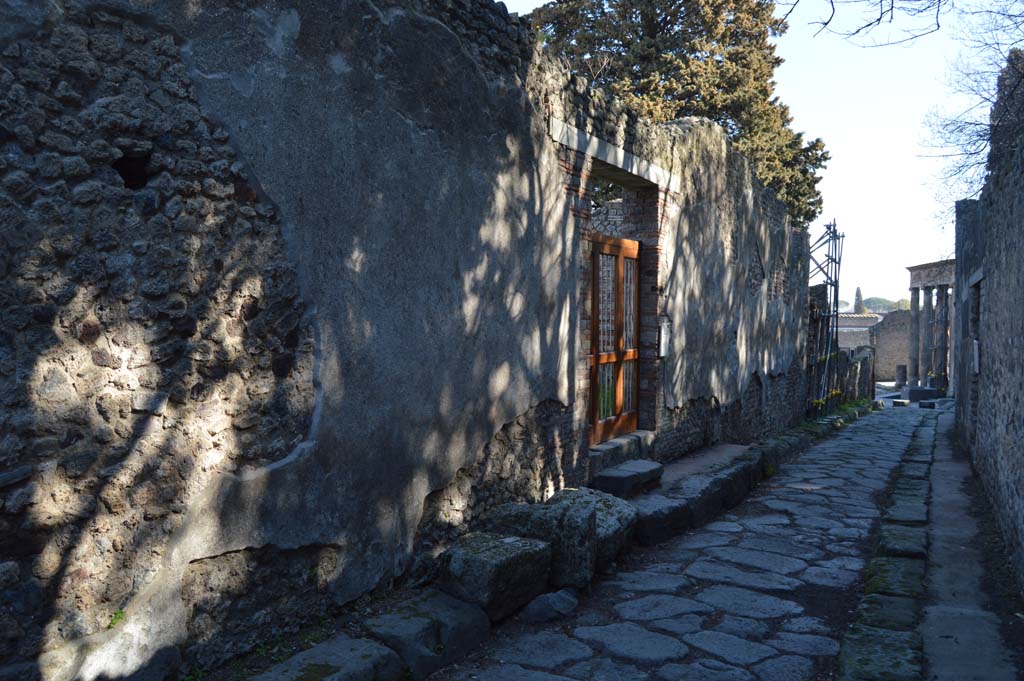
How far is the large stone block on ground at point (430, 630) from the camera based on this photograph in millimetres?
3154

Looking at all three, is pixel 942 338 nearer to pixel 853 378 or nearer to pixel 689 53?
pixel 853 378

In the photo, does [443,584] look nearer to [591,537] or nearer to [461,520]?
[461,520]

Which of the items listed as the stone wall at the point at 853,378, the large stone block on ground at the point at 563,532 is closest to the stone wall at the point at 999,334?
the large stone block on ground at the point at 563,532

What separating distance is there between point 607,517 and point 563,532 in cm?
60

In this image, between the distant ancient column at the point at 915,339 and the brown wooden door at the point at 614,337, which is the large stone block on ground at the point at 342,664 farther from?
the distant ancient column at the point at 915,339

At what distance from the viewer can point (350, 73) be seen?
11.1 feet

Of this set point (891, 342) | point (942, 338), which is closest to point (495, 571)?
point (942, 338)

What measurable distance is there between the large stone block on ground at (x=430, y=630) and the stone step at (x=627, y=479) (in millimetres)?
2027

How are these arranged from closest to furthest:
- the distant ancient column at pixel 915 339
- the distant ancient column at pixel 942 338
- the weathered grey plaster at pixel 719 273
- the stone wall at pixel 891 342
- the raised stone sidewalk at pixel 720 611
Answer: the raised stone sidewalk at pixel 720 611
the weathered grey plaster at pixel 719 273
the distant ancient column at pixel 942 338
the distant ancient column at pixel 915 339
the stone wall at pixel 891 342

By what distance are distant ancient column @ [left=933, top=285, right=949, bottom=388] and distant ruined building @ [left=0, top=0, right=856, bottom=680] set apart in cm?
2431

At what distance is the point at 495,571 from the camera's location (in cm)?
361

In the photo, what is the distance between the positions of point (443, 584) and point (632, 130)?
12.3 feet

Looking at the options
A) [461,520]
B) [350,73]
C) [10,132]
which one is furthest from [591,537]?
[10,132]

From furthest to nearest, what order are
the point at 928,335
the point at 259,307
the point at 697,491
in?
the point at 928,335
the point at 697,491
the point at 259,307
